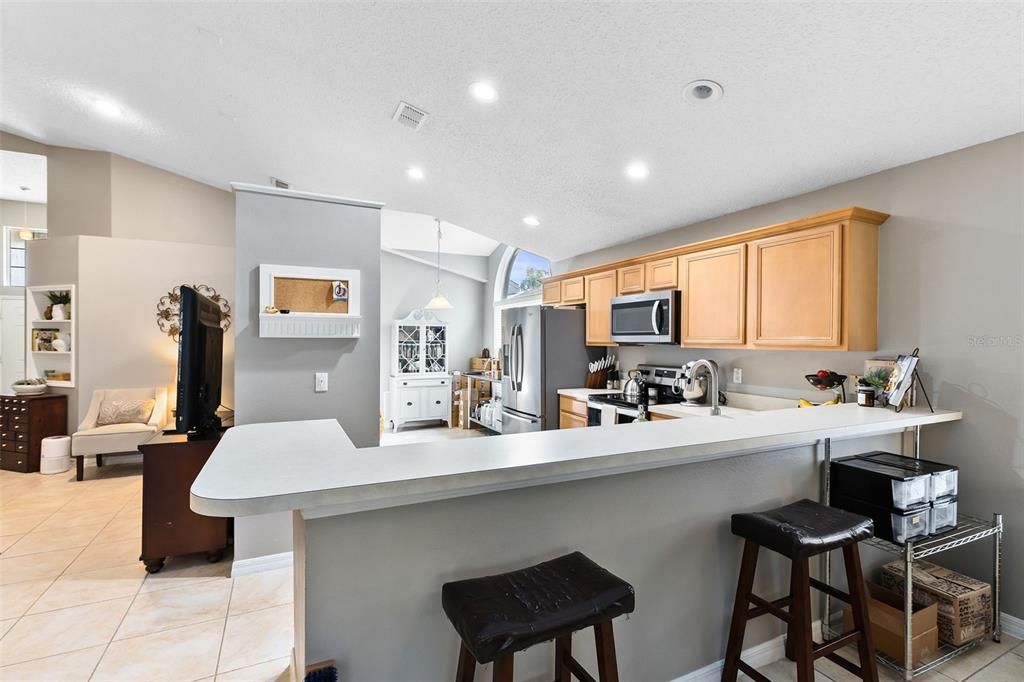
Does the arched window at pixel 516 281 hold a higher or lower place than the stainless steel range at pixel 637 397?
higher

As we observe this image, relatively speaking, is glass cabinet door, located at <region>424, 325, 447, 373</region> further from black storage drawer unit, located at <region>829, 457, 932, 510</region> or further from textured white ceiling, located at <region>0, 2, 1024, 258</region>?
black storage drawer unit, located at <region>829, 457, 932, 510</region>

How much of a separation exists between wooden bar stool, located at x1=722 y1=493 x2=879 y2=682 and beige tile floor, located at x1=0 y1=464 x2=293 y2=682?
180cm

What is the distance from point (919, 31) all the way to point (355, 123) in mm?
3094

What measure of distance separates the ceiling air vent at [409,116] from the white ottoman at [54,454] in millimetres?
5030

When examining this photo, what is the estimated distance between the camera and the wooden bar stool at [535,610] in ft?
3.47

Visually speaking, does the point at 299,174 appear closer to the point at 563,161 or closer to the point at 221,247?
the point at 221,247

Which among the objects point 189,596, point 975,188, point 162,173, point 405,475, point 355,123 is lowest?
point 189,596

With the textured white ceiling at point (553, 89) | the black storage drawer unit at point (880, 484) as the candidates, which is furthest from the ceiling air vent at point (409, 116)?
the black storage drawer unit at point (880, 484)

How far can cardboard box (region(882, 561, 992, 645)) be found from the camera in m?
2.07

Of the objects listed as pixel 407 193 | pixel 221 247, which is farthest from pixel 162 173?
pixel 407 193

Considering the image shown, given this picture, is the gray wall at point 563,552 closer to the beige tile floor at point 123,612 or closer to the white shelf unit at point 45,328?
the beige tile floor at point 123,612

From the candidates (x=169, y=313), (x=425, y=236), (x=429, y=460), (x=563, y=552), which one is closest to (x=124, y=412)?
(x=169, y=313)

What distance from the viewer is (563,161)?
342 cm

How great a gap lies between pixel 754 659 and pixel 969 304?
2.01 metres
